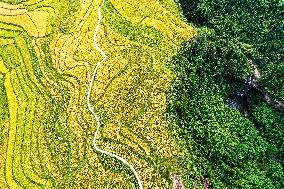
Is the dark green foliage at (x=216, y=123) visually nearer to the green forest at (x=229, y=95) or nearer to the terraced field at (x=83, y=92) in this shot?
the green forest at (x=229, y=95)

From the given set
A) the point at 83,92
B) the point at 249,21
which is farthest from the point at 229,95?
the point at 83,92

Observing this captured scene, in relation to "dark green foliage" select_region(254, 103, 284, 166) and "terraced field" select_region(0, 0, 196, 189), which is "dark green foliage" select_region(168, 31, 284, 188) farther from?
"terraced field" select_region(0, 0, 196, 189)

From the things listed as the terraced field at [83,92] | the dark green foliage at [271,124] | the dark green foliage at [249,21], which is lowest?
the dark green foliage at [271,124]

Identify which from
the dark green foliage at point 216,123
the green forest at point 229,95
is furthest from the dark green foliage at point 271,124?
the dark green foliage at point 216,123

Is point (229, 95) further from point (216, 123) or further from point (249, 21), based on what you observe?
point (249, 21)

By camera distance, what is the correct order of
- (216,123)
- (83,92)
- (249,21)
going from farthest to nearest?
1. (249,21)
2. (216,123)
3. (83,92)

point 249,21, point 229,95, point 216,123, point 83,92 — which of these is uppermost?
point 249,21
